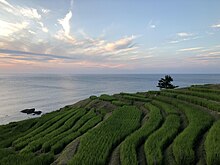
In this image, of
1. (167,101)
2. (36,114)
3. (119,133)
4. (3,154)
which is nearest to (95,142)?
(119,133)

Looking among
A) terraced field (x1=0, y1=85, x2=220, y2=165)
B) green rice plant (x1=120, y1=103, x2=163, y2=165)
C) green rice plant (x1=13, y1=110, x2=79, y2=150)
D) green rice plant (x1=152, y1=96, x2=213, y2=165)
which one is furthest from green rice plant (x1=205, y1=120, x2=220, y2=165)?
green rice plant (x1=13, y1=110, x2=79, y2=150)

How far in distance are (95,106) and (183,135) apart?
42.9 feet

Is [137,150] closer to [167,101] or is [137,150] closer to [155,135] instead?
[155,135]

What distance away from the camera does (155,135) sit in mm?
10336

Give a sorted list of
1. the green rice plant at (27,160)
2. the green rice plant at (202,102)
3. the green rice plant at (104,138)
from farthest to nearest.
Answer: the green rice plant at (202,102)
the green rice plant at (27,160)
the green rice plant at (104,138)

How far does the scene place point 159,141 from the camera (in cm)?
950

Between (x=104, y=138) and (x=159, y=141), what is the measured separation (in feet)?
9.05

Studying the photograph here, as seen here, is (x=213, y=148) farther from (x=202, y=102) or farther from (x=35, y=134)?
(x=35, y=134)

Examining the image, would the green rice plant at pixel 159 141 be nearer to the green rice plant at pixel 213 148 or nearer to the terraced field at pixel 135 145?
the terraced field at pixel 135 145

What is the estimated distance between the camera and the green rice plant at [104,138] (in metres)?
8.34

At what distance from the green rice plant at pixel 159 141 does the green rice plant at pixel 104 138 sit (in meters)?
1.67

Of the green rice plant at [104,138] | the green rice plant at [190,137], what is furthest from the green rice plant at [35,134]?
the green rice plant at [190,137]

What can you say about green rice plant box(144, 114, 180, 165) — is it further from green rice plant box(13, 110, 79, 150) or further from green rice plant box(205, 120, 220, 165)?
green rice plant box(13, 110, 79, 150)

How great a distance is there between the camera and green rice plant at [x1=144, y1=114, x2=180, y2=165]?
790 centimetres
